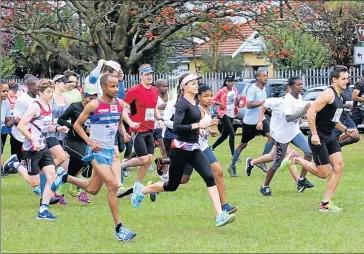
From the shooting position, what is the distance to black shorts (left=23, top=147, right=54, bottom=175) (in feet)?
38.2

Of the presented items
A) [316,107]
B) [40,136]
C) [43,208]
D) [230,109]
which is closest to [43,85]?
[40,136]

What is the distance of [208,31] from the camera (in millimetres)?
26594

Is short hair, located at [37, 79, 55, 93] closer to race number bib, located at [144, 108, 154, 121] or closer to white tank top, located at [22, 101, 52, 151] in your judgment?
white tank top, located at [22, 101, 52, 151]

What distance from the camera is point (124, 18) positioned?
88.4ft

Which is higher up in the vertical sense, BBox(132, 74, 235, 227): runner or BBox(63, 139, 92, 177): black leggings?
BBox(132, 74, 235, 227): runner

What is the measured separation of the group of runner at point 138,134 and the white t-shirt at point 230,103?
255 cm

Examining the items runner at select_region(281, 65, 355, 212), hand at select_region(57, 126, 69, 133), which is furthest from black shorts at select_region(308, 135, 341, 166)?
hand at select_region(57, 126, 69, 133)

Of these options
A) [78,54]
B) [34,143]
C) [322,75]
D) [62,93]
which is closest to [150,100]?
[62,93]

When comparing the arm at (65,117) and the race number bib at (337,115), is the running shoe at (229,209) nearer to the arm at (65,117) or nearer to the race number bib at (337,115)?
the race number bib at (337,115)

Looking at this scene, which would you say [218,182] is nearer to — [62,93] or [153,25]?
[62,93]

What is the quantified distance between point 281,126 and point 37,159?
4158 mm

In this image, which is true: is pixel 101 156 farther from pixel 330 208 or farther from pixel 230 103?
pixel 230 103

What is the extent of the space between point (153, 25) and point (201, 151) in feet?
51.6

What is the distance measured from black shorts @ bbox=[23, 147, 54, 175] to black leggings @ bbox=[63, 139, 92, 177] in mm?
854
